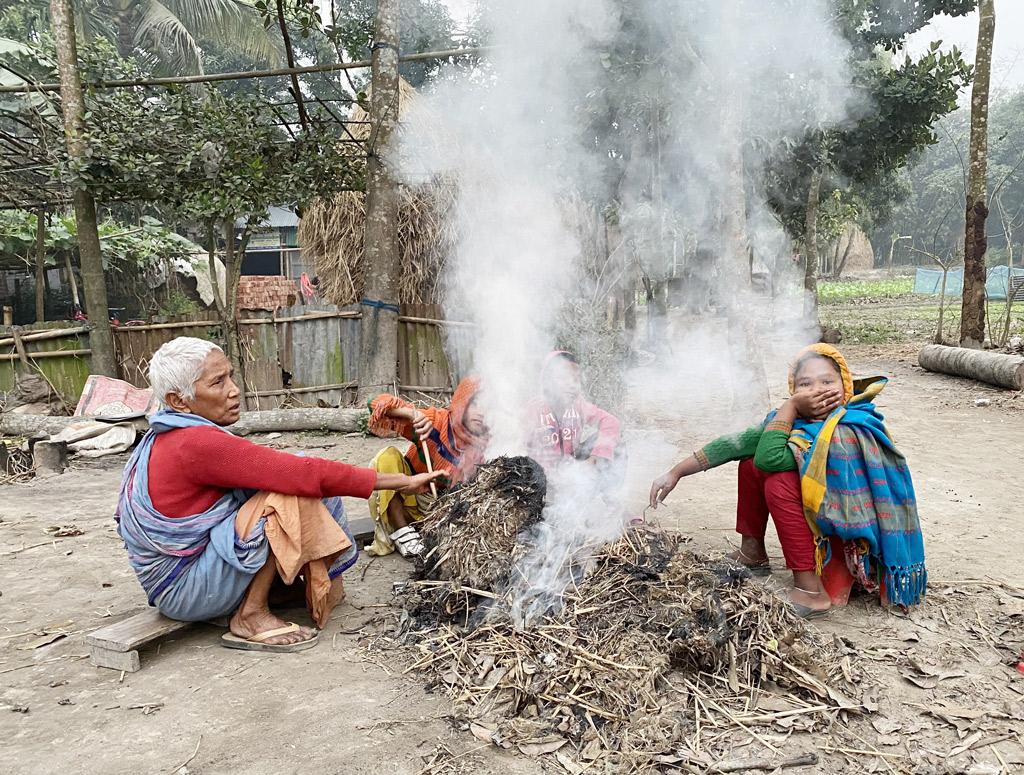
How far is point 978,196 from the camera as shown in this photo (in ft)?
34.0

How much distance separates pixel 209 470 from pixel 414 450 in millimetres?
1381

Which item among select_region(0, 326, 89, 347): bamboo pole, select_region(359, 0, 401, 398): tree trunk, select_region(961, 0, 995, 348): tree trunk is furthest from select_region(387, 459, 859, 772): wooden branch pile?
select_region(961, 0, 995, 348): tree trunk

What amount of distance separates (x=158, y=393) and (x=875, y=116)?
943 centimetres

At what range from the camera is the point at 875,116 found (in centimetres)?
917

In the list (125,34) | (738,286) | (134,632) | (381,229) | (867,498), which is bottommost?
(134,632)

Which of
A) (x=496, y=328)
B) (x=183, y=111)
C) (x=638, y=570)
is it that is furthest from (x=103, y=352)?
(x=638, y=570)

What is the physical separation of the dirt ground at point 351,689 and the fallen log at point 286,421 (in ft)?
11.4

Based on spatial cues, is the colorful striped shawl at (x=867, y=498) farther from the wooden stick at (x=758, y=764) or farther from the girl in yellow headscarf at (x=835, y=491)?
the wooden stick at (x=758, y=764)

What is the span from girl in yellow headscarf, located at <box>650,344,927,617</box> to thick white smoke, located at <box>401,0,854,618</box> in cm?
74

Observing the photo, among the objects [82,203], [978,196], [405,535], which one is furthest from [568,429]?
[978,196]

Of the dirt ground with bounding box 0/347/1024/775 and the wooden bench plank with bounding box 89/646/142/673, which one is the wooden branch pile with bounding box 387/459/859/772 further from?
the wooden bench plank with bounding box 89/646/142/673

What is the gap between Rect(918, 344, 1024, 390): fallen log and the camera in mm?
8359

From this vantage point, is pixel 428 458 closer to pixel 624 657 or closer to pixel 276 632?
pixel 276 632

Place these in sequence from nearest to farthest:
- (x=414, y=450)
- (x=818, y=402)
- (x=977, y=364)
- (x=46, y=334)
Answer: (x=818, y=402), (x=414, y=450), (x=46, y=334), (x=977, y=364)
